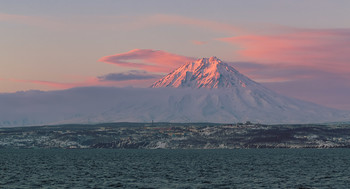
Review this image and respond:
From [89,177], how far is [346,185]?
2501 inches

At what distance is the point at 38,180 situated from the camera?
141 meters

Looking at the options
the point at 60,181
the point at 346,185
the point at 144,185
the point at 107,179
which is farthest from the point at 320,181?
the point at 60,181

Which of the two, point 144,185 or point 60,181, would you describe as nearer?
point 144,185

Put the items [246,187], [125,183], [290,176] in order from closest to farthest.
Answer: [246,187], [125,183], [290,176]

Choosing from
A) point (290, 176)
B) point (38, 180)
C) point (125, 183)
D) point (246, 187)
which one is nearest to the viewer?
point (246, 187)

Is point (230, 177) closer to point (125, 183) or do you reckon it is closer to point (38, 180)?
point (125, 183)

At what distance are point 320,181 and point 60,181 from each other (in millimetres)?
60807

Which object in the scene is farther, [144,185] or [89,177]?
[89,177]

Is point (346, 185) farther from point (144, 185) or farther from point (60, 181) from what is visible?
point (60, 181)

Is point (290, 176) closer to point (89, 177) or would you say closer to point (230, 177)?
point (230, 177)

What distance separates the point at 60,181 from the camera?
138 metres

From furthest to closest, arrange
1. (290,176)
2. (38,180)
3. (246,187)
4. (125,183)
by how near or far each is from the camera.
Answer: (290,176) → (38,180) → (125,183) → (246,187)

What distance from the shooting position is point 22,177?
150125 mm

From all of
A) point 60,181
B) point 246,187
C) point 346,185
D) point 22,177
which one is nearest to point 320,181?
point 346,185
